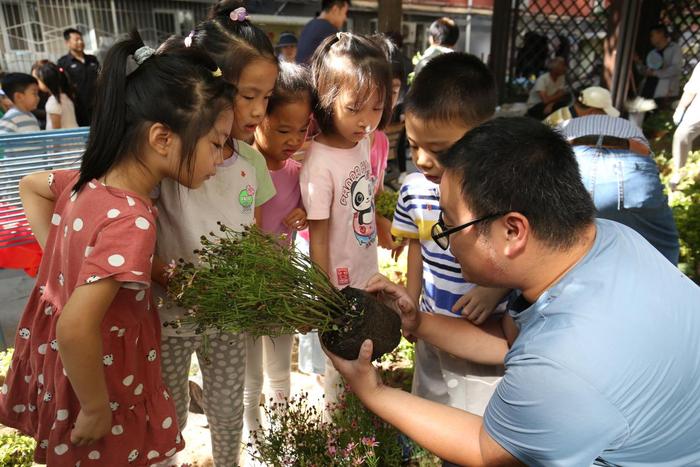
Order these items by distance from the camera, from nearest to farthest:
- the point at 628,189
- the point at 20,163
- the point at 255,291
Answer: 1. the point at 255,291
2. the point at 628,189
3. the point at 20,163

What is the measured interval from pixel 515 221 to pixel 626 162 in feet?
6.71

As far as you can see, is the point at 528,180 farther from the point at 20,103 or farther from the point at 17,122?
the point at 20,103

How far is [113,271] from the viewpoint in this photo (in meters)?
1.48

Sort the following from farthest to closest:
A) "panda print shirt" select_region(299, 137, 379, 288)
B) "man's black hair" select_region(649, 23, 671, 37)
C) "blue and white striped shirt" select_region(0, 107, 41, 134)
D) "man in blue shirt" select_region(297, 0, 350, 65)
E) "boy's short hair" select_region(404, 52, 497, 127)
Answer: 1. "man's black hair" select_region(649, 23, 671, 37)
2. "man in blue shirt" select_region(297, 0, 350, 65)
3. "blue and white striped shirt" select_region(0, 107, 41, 134)
4. "panda print shirt" select_region(299, 137, 379, 288)
5. "boy's short hair" select_region(404, 52, 497, 127)

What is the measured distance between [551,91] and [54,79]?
7.57 metres

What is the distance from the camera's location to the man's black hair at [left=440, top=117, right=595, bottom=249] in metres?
1.38

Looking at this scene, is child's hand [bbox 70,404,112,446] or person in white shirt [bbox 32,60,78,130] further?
person in white shirt [bbox 32,60,78,130]

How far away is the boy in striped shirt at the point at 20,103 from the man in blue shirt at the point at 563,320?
16.8 feet

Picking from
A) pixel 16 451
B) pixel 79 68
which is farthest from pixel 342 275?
pixel 79 68

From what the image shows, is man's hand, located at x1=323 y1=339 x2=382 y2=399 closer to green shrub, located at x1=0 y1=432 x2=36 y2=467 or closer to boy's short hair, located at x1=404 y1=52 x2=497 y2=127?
boy's short hair, located at x1=404 y1=52 x2=497 y2=127

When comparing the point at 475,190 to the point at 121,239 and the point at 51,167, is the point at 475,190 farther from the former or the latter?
the point at 51,167

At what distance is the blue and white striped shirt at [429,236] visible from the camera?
2.19 m

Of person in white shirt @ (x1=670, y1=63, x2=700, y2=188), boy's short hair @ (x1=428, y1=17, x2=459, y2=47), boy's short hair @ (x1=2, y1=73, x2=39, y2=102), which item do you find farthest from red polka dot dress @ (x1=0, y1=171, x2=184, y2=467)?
person in white shirt @ (x1=670, y1=63, x2=700, y2=188)

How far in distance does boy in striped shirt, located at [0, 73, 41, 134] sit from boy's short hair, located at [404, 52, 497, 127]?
4.65 meters
